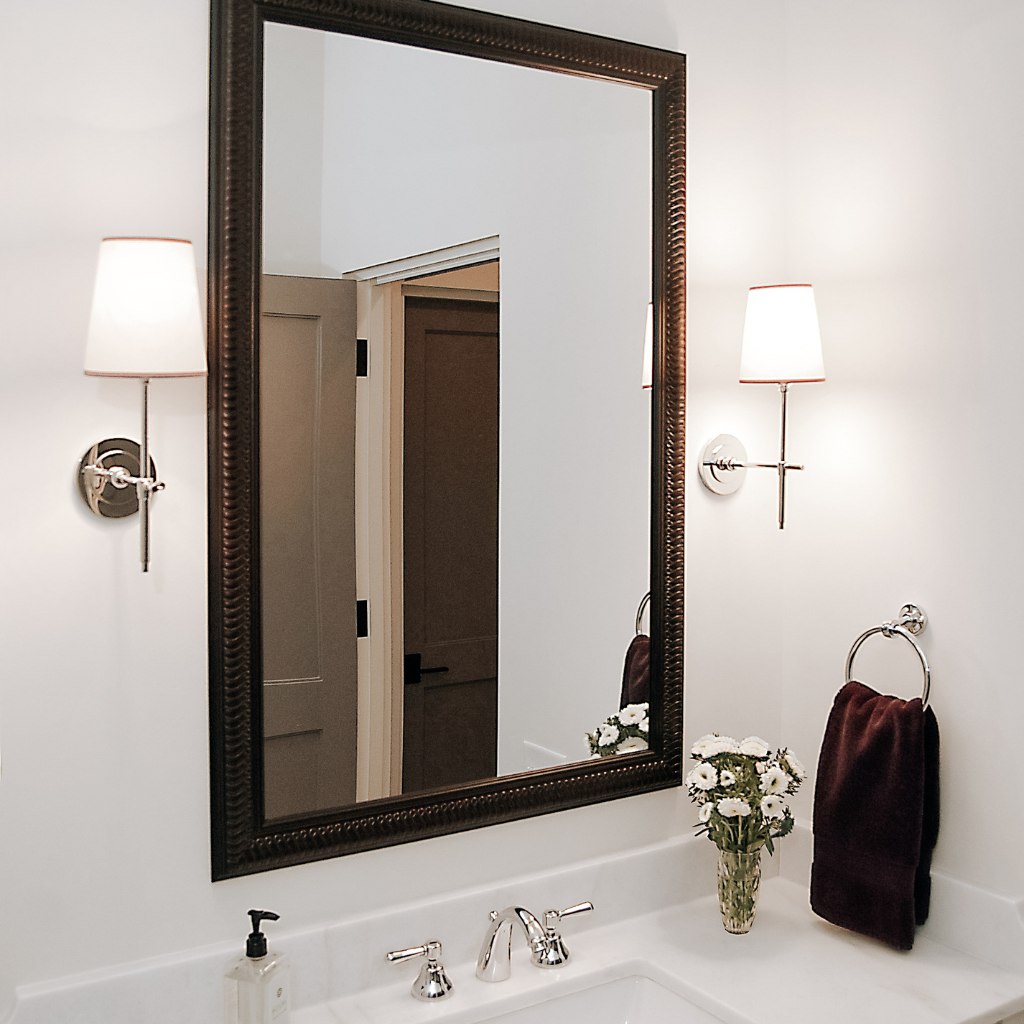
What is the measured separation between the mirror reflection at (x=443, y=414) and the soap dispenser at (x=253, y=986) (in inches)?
6.4

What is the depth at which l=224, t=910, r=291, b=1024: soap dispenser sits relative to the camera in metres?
1.26

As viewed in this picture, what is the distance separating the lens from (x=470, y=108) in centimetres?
148

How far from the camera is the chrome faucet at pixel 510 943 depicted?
1.46 meters

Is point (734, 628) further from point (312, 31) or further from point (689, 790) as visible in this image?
point (312, 31)

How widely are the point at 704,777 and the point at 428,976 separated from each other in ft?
1.65

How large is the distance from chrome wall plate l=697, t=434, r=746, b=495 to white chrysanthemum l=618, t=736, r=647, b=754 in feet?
1.43

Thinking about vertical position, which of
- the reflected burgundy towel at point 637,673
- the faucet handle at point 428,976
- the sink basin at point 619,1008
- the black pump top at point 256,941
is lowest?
the sink basin at point 619,1008

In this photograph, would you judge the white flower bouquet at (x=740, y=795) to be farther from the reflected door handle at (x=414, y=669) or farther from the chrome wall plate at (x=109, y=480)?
the chrome wall plate at (x=109, y=480)

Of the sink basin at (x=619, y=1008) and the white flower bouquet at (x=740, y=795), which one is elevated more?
the white flower bouquet at (x=740, y=795)

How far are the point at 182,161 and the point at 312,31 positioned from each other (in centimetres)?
25

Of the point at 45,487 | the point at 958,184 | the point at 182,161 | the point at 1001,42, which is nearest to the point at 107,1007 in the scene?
the point at 45,487

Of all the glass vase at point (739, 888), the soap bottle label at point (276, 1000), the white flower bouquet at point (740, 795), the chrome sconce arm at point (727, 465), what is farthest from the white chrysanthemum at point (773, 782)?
the soap bottle label at point (276, 1000)

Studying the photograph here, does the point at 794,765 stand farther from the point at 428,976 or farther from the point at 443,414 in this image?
the point at 443,414

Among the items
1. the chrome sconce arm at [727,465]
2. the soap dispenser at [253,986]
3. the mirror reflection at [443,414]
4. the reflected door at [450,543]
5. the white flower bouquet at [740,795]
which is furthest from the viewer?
the chrome sconce arm at [727,465]
